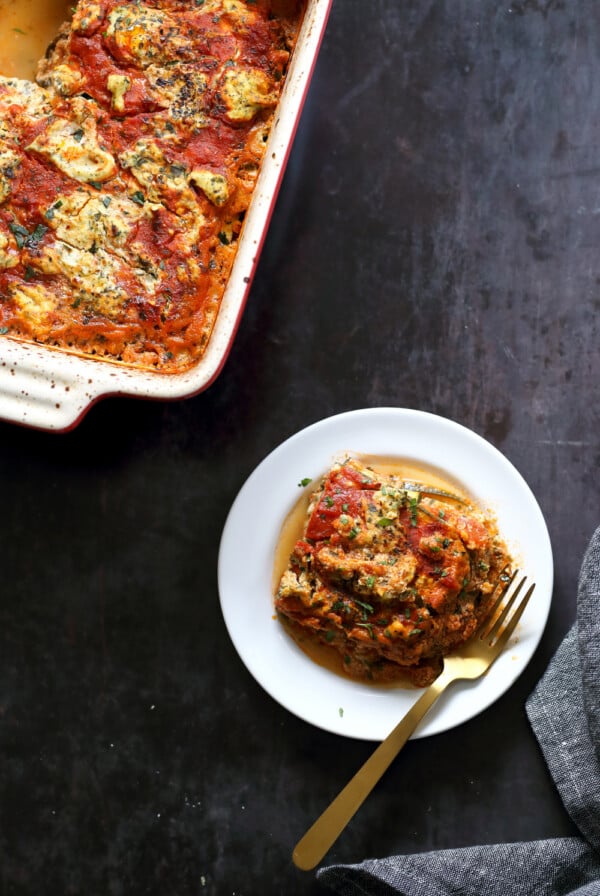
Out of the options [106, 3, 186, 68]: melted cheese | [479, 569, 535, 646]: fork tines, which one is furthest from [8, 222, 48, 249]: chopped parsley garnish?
[479, 569, 535, 646]: fork tines

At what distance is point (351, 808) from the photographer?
2191 mm

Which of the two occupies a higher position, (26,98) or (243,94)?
(243,94)

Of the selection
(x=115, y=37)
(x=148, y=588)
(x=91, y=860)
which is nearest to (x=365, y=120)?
(x=115, y=37)

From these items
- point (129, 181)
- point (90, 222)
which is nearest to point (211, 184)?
point (129, 181)

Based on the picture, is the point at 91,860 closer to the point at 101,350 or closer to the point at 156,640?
the point at 156,640

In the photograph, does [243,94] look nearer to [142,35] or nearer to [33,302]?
[142,35]

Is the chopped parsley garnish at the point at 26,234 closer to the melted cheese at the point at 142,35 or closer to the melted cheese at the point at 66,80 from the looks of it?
the melted cheese at the point at 66,80

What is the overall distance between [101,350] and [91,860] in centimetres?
157

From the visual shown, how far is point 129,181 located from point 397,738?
171 centimetres

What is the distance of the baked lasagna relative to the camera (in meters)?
2.16

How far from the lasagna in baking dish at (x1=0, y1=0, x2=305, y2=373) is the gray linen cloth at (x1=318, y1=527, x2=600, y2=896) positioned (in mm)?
1392

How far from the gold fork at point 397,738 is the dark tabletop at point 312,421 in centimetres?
18

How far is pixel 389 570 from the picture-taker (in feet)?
7.09

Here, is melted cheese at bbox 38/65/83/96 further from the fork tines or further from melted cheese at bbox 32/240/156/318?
the fork tines
